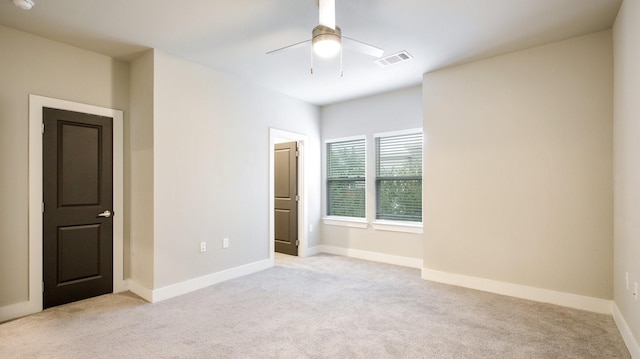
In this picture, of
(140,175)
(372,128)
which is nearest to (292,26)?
(140,175)

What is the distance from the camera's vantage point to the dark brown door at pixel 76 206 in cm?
335

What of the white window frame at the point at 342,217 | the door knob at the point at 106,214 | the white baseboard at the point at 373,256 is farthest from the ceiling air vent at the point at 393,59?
the door knob at the point at 106,214

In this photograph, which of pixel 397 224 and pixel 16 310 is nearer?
pixel 16 310

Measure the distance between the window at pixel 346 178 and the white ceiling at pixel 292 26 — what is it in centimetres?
197

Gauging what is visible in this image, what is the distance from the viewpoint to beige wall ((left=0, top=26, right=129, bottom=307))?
3.08 metres

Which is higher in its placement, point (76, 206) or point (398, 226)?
point (76, 206)

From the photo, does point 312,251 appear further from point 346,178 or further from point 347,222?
A: point 346,178

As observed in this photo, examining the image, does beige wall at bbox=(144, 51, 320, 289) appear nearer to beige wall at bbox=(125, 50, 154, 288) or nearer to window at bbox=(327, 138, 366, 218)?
beige wall at bbox=(125, 50, 154, 288)

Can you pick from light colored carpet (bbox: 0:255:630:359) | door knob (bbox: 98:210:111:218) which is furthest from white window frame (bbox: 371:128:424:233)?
door knob (bbox: 98:210:111:218)

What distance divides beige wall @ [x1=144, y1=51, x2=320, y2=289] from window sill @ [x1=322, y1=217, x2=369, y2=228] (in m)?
1.41

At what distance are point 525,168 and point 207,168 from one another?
366 centimetres

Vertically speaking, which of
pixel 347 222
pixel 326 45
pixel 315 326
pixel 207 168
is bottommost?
pixel 315 326

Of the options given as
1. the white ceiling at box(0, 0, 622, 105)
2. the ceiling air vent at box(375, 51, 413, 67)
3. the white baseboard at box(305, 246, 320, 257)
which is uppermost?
the white ceiling at box(0, 0, 622, 105)

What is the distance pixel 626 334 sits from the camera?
8.45ft
